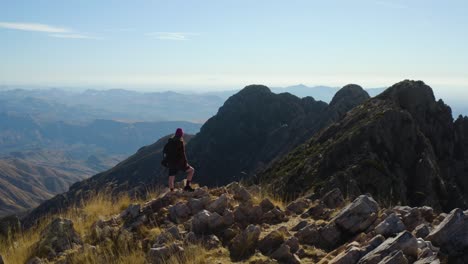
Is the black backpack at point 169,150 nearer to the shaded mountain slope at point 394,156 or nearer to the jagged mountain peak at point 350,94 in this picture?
the shaded mountain slope at point 394,156

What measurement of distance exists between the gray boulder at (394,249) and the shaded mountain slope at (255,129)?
120415 millimetres

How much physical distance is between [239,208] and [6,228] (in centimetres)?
804

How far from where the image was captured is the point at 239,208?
13.6 meters

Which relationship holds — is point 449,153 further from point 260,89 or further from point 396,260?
point 260,89

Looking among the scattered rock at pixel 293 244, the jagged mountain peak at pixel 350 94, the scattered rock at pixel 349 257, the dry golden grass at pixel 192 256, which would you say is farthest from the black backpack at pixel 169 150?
the jagged mountain peak at pixel 350 94

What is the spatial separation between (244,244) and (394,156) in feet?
193

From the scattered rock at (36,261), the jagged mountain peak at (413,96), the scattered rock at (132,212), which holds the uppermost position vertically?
the jagged mountain peak at (413,96)

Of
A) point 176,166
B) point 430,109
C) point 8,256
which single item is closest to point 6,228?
point 8,256

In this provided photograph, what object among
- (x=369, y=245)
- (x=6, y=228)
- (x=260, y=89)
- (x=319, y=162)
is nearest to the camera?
(x=369, y=245)

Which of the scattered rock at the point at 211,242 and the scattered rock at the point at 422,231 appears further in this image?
the scattered rock at the point at 211,242

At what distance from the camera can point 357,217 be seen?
12203mm

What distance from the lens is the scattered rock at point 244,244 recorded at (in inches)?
437

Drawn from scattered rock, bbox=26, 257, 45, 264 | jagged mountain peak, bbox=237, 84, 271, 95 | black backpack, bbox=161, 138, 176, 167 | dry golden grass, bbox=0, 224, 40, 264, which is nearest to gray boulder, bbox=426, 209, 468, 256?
scattered rock, bbox=26, 257, 45, 264

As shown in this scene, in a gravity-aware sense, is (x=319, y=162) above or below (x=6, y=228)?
below
